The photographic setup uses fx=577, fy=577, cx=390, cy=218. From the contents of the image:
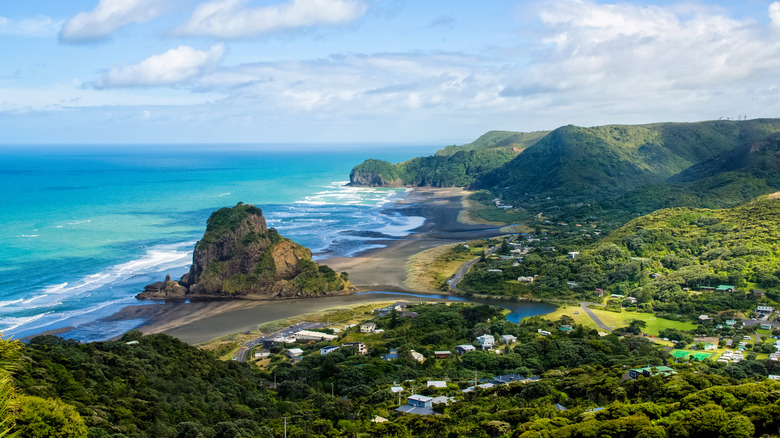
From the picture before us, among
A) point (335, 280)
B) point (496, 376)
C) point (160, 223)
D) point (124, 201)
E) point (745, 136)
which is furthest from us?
point (745, 136)

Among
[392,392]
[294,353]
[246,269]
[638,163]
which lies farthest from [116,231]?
[638,163]

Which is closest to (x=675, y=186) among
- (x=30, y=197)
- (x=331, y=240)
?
(x=331, y=240)

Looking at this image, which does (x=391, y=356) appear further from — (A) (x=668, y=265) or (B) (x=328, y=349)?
(A) (x=668, y=265)

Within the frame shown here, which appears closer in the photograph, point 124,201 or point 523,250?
point 523,250

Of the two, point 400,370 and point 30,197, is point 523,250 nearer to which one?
point 400,370

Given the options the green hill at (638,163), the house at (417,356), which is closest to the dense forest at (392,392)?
the house at (417,356)

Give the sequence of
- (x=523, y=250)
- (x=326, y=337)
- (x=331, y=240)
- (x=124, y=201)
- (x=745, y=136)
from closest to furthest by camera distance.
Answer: (x=326, y=337) < (x=523, y=250) < (x=331, y=240) < (x=124, y=201) < (x=745, y=136)

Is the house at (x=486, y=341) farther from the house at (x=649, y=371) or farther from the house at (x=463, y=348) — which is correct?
the house at (x=649, y=371)
